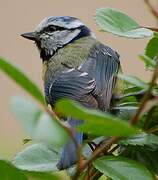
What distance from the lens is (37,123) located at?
815 mm

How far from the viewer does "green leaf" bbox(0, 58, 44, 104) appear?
854 mm

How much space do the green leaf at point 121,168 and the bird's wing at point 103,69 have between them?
0.89m

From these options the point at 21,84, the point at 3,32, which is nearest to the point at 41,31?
the point at 21,84

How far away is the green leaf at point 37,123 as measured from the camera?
31.5 inches

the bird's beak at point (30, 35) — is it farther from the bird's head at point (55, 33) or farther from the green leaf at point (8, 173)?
the green leaf at point (8, 173)

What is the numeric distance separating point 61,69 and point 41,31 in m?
0.75

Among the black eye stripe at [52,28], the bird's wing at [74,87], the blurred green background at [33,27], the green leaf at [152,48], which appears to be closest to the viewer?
the green leaf at [152,48]

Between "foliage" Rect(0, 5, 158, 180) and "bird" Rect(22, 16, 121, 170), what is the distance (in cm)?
64

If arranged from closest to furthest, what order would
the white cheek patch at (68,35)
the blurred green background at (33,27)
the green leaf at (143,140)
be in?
the green leaf at (143,140), the white cheek patch at (68,35), the blurred green background at (33,27)

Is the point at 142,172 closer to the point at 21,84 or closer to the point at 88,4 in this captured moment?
the point at 21,84

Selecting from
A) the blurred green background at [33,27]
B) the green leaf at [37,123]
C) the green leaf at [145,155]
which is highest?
the green leaf at [37,123]

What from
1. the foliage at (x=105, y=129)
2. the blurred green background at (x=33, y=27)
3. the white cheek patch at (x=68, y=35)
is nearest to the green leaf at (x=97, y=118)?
the foliage at (x=105, y=129)

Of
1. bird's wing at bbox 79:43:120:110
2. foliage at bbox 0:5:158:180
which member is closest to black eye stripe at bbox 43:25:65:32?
bird's wing at bbox 79:43:120:110

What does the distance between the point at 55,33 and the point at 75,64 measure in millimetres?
821
